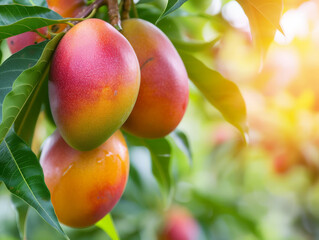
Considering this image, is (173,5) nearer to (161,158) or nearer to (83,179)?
(83,179)

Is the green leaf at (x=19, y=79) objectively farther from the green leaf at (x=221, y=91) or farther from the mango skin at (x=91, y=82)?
the green leaf at (x=221, y=91)

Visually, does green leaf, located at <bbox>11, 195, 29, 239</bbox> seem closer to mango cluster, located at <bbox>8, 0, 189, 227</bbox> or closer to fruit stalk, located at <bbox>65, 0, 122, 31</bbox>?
mango cluster, located at <bbox>8, 0, 189, 227</bbox>

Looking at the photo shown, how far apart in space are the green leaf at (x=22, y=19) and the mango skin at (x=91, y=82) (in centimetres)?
4

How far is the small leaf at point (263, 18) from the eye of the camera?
0.67 m

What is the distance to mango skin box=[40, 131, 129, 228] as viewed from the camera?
720 mm

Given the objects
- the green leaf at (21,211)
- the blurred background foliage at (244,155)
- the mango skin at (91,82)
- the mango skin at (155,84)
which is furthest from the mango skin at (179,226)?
the mango skin at (91,82)

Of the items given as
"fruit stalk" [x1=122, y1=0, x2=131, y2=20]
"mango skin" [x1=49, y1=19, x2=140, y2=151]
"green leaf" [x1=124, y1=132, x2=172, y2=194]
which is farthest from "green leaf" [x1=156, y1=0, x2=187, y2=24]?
"green leaf" [x1=124, y1=132, x2=172, y2=194]

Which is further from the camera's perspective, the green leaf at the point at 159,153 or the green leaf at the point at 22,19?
the green leaf at the point at 159,153

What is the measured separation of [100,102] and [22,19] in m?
0.15

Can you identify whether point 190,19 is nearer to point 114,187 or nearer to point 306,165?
point 114,187

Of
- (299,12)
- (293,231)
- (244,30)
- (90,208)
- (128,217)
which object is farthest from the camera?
(293,231)

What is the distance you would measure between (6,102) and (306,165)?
158 centimetres

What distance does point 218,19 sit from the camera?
1069mm

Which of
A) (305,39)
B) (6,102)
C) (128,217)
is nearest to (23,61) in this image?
(6,102)
